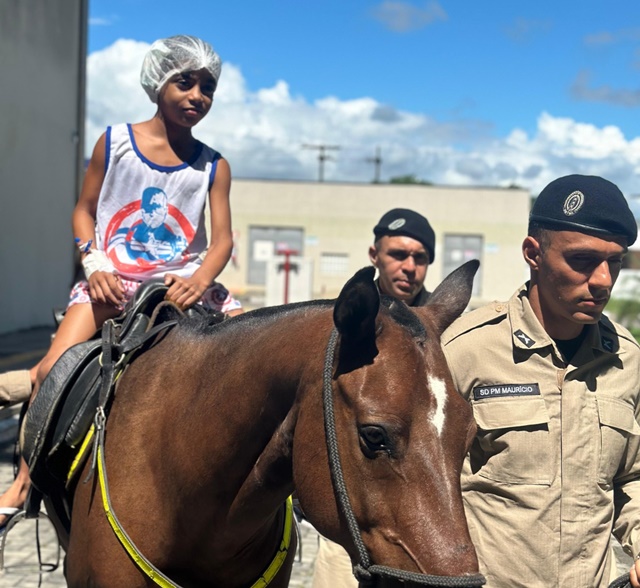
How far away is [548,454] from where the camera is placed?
2736 millimetres

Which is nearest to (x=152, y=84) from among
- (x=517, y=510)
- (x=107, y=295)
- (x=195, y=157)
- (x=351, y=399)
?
(x=195, y=157)

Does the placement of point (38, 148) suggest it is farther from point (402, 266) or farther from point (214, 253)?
point (214, 253)

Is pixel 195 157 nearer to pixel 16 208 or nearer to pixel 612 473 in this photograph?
pixel 612 473

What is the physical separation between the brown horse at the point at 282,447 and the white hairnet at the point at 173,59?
1.30 metres

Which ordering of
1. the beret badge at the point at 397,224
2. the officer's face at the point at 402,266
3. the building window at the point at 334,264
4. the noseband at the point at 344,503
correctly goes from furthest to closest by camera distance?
the building window at the point at 334,264 < the beret badge at the point at 397,224 < the officer's face at the point at 402,266 < the noseband at the point at 344,503

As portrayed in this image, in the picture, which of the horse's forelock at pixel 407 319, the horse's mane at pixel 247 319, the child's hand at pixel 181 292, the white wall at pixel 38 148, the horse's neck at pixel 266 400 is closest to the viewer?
the horse's forelock at pixel 407 319

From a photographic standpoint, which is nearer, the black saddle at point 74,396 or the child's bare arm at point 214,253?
the black saddle at point 74,396

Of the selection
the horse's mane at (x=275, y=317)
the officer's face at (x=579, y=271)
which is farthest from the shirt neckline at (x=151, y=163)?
the officer's face at (x=579, y=271)

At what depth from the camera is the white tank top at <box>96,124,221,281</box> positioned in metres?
3.73

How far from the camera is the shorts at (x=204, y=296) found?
143 inches

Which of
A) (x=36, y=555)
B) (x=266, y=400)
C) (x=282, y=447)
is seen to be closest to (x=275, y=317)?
(x=266, y=400)

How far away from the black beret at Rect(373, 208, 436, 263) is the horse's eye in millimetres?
2893

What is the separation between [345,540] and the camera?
2127 millimetres

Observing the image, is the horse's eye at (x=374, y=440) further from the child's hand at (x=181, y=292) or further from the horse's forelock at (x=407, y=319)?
the child's hand at (x=181, y=292)
